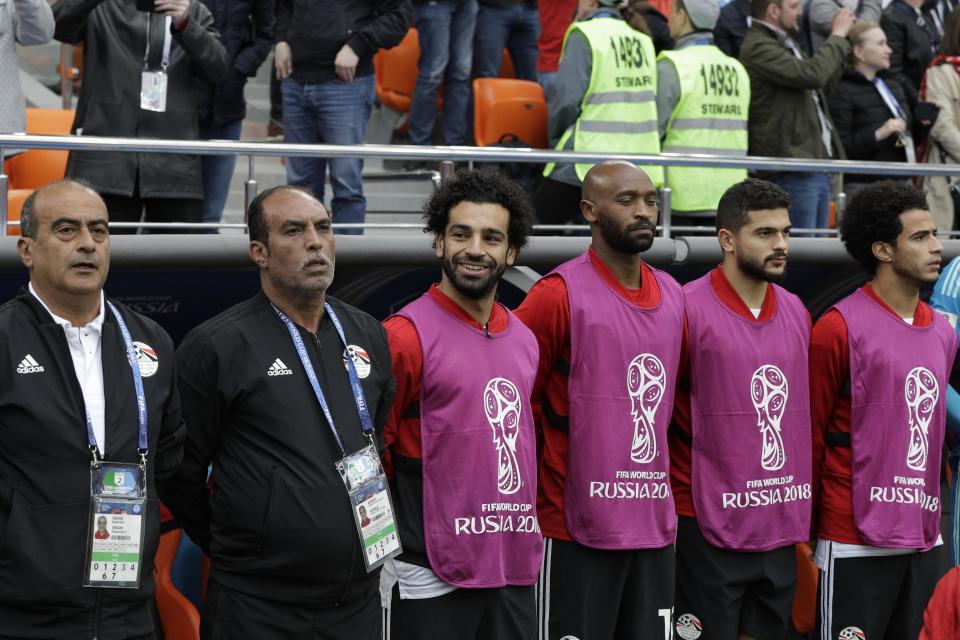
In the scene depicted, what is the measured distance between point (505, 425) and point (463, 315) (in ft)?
1.41

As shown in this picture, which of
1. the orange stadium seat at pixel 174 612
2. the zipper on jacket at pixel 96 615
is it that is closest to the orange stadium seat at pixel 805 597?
the orange stadium seat at pixel 174 612

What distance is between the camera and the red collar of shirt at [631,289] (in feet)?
18.4

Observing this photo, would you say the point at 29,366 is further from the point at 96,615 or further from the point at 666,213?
the point at 666,213

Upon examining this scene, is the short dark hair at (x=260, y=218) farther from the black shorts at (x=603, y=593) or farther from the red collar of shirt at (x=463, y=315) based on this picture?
the black shorts at (x=603, y=593)

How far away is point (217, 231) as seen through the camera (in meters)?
7.96

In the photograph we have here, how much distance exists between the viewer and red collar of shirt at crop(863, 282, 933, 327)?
618 cm

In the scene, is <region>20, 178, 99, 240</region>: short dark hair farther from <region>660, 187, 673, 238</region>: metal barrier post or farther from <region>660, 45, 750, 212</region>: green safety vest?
<region>660, 45, 750, 212</region>: green safety vest

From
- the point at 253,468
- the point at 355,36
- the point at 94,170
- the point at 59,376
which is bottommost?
the point at 253,468

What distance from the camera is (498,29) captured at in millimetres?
9836

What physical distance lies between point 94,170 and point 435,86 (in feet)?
9.94


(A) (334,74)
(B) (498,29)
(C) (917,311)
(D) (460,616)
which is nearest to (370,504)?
(D) (460,616)

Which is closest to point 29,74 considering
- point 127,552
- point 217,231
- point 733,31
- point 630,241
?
point 217,231

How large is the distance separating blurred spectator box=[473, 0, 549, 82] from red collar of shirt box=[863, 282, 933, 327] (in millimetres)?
4188

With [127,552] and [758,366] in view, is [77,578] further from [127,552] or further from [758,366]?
[758,366]
